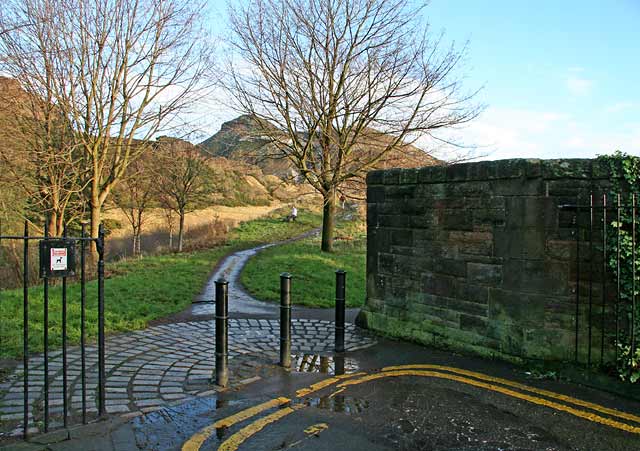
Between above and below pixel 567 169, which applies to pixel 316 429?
below

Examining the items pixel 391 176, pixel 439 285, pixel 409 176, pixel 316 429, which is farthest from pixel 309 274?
pixel 316 429

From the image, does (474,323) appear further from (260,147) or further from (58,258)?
(260,147)

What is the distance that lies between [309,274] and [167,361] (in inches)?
309

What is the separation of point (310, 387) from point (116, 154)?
13.3m

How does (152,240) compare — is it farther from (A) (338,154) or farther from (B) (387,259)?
(B) (387,259)

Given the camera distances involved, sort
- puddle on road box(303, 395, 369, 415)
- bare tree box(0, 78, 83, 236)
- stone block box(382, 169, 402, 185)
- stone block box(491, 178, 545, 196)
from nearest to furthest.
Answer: puddle on road box(303, 395, 369, 415), stone block box(491, 178, 545, 196), stone block box(382, 169, 402, 185), bare tree box(0, 78, 83, 236)

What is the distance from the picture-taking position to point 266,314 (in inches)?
353

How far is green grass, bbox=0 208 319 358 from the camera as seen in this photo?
6819 mm

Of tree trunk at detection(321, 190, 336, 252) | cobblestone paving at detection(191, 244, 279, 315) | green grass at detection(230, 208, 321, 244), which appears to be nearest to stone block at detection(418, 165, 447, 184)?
cobblestone paving at detection(191, 244, 279, 315)

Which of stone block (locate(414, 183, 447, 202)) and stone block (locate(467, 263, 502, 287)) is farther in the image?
stone block (locate(414, 183, 447, 202))

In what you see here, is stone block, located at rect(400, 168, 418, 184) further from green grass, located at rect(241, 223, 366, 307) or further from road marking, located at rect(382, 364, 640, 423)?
green grass, located at rect(241, 223, 366, 307)

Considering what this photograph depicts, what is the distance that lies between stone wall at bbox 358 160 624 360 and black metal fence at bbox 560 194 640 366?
10 cm

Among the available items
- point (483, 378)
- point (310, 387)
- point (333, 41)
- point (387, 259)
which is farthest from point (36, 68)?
point (483, 378)

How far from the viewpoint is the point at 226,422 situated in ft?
13.2
